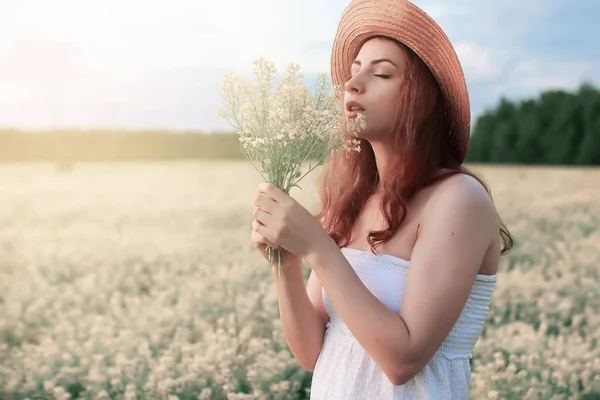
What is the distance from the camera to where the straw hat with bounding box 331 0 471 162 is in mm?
2178

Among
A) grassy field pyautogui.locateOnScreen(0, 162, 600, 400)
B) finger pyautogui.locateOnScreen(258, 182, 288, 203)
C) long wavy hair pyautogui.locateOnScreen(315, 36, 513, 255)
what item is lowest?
grassy field pyautogui.locateOnScreen(0, 162, 600, 400)

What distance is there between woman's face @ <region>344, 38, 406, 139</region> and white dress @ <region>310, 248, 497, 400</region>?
0.39 meters

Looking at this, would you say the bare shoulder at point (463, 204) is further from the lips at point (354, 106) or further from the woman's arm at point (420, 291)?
the lips at point (354, 106)

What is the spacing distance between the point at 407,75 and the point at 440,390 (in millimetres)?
915

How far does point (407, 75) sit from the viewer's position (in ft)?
7.20

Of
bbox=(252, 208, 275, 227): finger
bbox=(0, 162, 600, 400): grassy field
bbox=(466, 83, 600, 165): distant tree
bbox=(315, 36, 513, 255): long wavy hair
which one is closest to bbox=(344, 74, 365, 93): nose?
bbox=(315, 36, 513, 255): long wavy hair

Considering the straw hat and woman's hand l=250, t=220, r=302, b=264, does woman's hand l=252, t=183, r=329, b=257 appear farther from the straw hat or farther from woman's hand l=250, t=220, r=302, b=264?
the straw hat

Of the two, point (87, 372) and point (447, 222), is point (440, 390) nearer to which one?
point (447, 222)

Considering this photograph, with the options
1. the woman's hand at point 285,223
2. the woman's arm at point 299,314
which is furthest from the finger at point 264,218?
the woman's arm at point 299,314

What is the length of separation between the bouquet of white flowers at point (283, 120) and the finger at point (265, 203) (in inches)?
4.1

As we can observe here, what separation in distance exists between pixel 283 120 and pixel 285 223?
0.92 feet

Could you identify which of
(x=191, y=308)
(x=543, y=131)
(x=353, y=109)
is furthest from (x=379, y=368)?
(x=543, y=131)

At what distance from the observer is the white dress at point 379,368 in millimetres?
2119

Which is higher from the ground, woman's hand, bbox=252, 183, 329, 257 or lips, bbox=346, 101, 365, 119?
lips, bbox=346, 101, 365, 119
